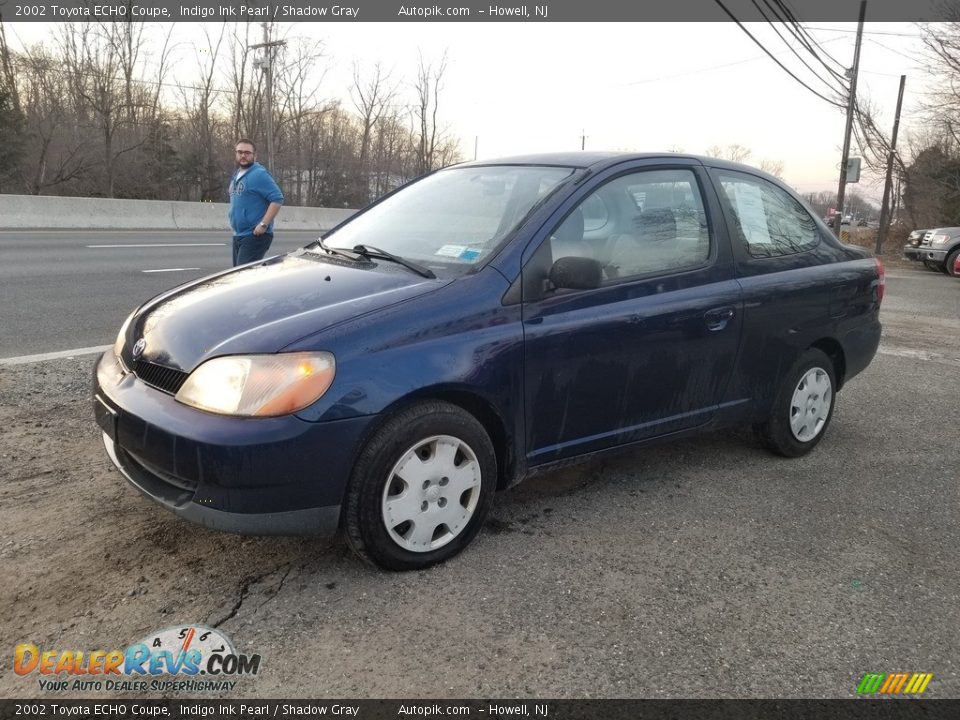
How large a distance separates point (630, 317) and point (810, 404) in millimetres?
1618

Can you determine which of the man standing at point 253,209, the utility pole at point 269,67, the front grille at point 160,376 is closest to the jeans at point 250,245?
the man standing at point 253,209

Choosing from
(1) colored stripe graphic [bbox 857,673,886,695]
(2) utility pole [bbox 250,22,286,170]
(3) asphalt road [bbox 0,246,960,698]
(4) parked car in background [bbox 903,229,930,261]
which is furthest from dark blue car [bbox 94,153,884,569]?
(2) utility pole [bbox 250,22,286,170]

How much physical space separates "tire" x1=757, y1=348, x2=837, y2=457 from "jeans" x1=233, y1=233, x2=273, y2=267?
15.7ft

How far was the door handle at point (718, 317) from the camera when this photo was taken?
3.59 metres

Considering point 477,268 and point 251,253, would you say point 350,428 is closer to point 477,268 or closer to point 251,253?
point 477,268

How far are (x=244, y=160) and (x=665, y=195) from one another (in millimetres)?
4964

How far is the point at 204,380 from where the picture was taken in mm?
2574

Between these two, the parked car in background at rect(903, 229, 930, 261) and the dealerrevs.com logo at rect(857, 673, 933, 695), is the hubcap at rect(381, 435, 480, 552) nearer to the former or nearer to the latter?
the dealerrevs.com logo at rect(857, 673, 933, 695)

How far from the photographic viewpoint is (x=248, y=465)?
2.45 metres

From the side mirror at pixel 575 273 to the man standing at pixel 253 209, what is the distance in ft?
14.5

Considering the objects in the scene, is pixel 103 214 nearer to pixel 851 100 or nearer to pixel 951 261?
pixel 951 261

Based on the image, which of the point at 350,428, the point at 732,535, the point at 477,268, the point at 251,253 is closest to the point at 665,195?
the point at 477,268

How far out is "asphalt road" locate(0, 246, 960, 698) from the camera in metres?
2.32

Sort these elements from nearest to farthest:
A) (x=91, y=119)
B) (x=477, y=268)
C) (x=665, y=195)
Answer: (x=477, y=268) → (x=665, y=195) → (x=91, y=119)
